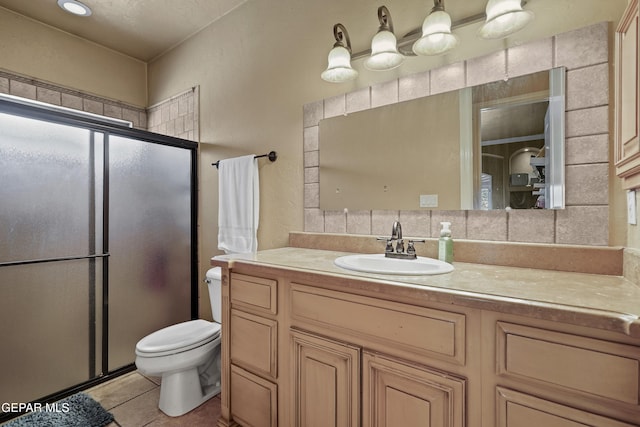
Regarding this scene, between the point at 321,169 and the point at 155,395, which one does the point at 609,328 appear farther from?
the point at 155,395

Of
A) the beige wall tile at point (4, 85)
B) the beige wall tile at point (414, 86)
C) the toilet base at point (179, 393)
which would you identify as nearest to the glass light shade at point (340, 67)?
the beige wall tile at point (414, 86)

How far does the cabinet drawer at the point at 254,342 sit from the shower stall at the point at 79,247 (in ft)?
3.76

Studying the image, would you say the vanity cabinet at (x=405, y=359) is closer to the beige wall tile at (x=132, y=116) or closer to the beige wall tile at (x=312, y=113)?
the beige wall tile at (x=312, y=113)

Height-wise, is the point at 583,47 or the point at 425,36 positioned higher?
the point at 425,36

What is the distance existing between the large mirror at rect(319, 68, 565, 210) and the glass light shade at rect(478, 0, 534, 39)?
0.60ft

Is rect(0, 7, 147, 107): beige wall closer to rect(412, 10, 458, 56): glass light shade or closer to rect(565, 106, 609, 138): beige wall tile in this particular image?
rect(412, 10, 458, 56): glass light shade

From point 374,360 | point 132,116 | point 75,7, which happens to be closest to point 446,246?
point 374,360

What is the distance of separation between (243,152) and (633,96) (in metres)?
1.97

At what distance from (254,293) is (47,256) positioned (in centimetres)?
136

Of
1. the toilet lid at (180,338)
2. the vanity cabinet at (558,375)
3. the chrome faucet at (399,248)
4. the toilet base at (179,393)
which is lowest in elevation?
the toilet base at (179,393)

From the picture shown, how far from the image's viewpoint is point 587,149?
109 cm

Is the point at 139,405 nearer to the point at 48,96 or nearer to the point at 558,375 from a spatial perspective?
the point at 558,375

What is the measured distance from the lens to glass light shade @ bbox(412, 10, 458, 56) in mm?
1256

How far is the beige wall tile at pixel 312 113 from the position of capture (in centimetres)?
178
